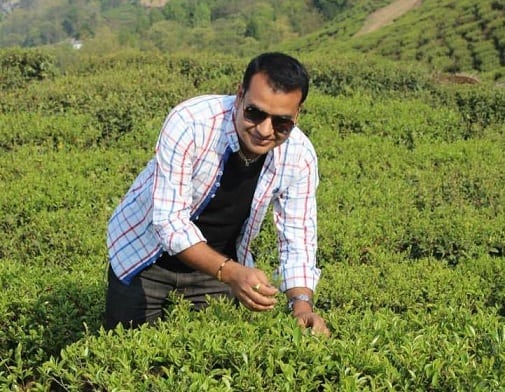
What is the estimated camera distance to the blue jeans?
2.92 meters

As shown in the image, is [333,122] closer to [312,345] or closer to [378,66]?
[378,66]

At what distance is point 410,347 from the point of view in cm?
237

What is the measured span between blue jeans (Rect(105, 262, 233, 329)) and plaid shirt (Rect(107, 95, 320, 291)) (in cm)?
8

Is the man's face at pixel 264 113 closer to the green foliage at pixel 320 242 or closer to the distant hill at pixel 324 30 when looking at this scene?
the green foliage at pixel 320 242

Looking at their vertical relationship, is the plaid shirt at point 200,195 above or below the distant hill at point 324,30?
above

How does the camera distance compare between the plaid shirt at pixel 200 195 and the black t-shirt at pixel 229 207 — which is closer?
the plaid shirt at pixel 200 195

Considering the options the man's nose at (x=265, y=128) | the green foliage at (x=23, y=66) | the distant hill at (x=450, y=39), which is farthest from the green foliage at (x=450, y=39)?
the man's nose at (x=265, y=128)

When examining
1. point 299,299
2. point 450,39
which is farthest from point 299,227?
point 450,39

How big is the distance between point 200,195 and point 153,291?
58cm

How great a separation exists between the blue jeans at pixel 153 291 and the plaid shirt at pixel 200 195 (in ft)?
0.27

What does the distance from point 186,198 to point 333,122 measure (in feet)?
23.5

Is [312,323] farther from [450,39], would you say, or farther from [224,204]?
[450,39]

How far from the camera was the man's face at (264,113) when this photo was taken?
229 centimetres

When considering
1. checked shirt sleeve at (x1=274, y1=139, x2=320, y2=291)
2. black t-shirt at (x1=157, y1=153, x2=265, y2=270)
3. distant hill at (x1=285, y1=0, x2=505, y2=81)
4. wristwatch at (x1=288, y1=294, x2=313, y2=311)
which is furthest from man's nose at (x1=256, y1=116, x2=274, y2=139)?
distant hill at (x1=285, y1=0, x2=505, y2=81)
